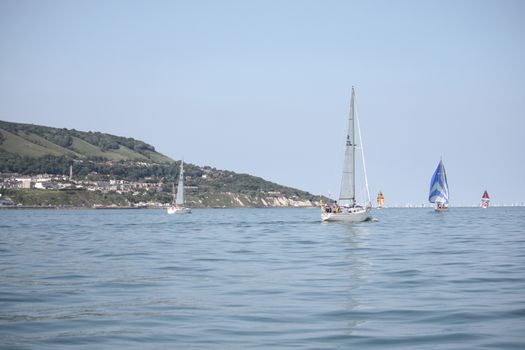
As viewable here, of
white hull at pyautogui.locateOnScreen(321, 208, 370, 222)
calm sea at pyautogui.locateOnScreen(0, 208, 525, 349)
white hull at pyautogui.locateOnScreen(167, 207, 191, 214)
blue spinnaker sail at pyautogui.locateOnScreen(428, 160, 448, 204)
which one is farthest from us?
→ white hull at pyautogui.locateOnScreen(167, 207, 191, 214)

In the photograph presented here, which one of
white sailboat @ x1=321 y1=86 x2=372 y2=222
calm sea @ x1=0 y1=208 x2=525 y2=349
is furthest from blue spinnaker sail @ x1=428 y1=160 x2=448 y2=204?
calm sea @ x1=0 y1=208 x2=525 y2=349

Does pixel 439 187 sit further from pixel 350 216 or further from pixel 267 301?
pixel 267 301

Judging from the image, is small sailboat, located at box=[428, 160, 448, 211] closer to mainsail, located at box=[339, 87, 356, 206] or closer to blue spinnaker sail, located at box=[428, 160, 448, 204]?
blue spinnaker sail, located at box=[428, 160, 448, 204]

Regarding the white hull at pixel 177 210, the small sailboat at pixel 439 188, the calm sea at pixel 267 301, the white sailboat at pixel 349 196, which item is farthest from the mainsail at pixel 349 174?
the white hull at pixel 177 210

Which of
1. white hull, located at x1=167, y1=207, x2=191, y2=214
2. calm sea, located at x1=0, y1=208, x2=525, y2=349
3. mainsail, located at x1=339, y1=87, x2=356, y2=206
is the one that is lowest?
calm sea, located at x1=0, y1=208, x2=525, y2=349

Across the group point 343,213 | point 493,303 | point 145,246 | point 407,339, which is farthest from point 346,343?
point 343,213

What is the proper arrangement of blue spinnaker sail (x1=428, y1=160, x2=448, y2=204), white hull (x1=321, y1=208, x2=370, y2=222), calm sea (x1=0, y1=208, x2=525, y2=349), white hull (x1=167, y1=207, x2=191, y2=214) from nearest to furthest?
calm sea (x1=0, y1=208, x2=525, y2=349), white hull (x1=321, y1=208, x2=370, y2=222), blue spinnaker sail (x1=428, y1=160, x2=448, y2=204), white hull (x1=167, y1=207, x2=191, y2=214)

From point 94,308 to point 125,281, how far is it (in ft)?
22.0

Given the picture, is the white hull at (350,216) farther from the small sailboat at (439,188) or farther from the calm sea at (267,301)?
the small sailboat at (439,188)

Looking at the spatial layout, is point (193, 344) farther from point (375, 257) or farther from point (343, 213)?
point (343, 213)

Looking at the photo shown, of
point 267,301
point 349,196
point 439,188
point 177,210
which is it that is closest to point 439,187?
point 439,188

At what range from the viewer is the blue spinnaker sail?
155875 mm

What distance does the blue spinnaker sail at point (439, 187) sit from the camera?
15588cm

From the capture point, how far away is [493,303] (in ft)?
73.4
